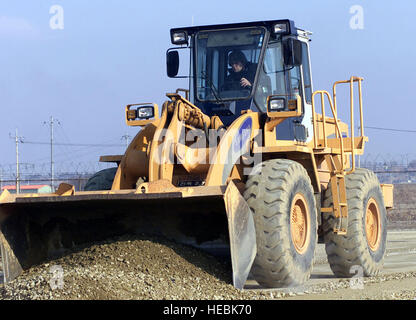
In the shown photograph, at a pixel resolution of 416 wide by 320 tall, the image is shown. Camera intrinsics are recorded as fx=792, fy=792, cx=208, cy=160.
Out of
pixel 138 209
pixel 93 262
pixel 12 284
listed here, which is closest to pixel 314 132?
pixel 138 209

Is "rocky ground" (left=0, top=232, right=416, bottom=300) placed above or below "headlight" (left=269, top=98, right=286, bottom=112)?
below

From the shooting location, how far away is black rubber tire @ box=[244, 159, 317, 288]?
895 cm

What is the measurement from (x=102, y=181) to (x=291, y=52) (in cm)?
328

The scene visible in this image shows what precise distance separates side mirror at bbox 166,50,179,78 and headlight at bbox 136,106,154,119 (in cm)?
118

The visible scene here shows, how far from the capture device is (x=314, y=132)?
11.5 meters

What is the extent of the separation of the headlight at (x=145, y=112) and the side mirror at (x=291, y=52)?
1919 mm

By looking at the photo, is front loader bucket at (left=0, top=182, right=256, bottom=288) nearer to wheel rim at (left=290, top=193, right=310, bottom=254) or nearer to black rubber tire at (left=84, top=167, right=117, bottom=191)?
wheel rim at (left=290, top=193, right=310, bottom=254)

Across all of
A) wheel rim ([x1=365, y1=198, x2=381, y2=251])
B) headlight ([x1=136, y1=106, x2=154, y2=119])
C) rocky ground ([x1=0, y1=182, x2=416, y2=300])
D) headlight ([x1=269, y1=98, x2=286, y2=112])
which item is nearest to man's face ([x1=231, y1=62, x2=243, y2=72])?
headlight ([x1=269, y1=98, x2=286, y2=112])

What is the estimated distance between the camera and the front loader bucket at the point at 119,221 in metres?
8.60

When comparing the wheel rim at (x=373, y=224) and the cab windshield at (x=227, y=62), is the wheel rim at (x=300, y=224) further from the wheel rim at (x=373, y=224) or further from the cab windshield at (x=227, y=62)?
the wheel rim at (x=373, y=224)

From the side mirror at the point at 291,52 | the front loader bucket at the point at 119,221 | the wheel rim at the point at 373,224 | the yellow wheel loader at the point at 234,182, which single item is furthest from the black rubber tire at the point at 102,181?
the wheel rim at the point at 373,224

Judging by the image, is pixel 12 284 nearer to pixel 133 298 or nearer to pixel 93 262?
pixel 93 262

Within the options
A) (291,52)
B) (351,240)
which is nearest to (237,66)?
(291,52)

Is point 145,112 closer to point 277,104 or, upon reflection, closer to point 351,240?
point 277,104
